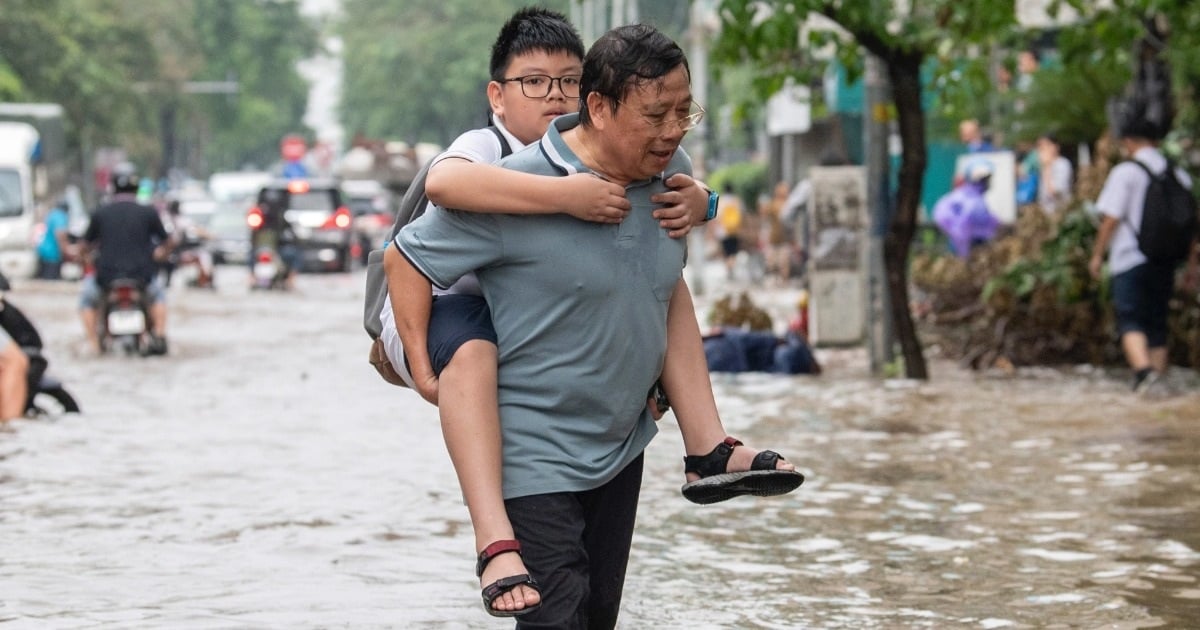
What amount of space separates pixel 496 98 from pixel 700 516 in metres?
4.35

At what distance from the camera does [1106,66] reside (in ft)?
50.0

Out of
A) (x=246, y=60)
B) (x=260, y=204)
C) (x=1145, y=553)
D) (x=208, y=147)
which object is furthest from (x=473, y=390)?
(x=208, y=147)

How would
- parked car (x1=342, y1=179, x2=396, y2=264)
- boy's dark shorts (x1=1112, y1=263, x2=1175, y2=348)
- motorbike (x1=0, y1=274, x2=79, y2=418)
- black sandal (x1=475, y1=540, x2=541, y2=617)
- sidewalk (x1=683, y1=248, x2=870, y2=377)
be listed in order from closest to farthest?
black sandal (x1=475, y1=540, x2=541, y2=617)
motorbike (x1=0, y1=274, x2=79, y2=418)
boy's dark shorts (x1=1112, y1=263, x2=1175, y2=348)
sidewalk (x1=683, y1=248, x2=870, y2=377)
parked car (x1=342, y1=179, x2=396, y2=264)

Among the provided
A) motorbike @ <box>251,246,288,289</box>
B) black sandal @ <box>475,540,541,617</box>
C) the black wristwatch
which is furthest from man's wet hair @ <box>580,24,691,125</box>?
motorbike @ <box>251,246,288,289</box>

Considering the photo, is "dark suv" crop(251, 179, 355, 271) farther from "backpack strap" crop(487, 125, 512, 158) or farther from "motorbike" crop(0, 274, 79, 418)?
"backpack strap" crop(487, 125, 512, 158)

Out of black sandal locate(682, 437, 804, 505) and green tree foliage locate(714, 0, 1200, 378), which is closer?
black sandal locate(682, 437, 804, 505)

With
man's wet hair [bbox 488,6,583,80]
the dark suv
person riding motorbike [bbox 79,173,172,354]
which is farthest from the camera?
the dark suv

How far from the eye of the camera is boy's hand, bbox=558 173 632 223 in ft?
13.7

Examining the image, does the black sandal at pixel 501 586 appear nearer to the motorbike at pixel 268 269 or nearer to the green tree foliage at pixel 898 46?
the green tree foliage at pixel 898 46

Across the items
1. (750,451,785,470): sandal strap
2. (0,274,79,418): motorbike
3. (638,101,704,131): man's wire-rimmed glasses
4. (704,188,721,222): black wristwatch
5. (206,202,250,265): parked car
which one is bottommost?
(206,202,250,265): parked car

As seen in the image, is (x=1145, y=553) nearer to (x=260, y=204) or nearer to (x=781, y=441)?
(x=781, y=441)

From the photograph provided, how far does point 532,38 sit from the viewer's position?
183 inches

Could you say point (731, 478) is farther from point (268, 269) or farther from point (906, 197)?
point (268, 269)

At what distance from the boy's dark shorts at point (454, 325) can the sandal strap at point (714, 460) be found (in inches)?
21.1
